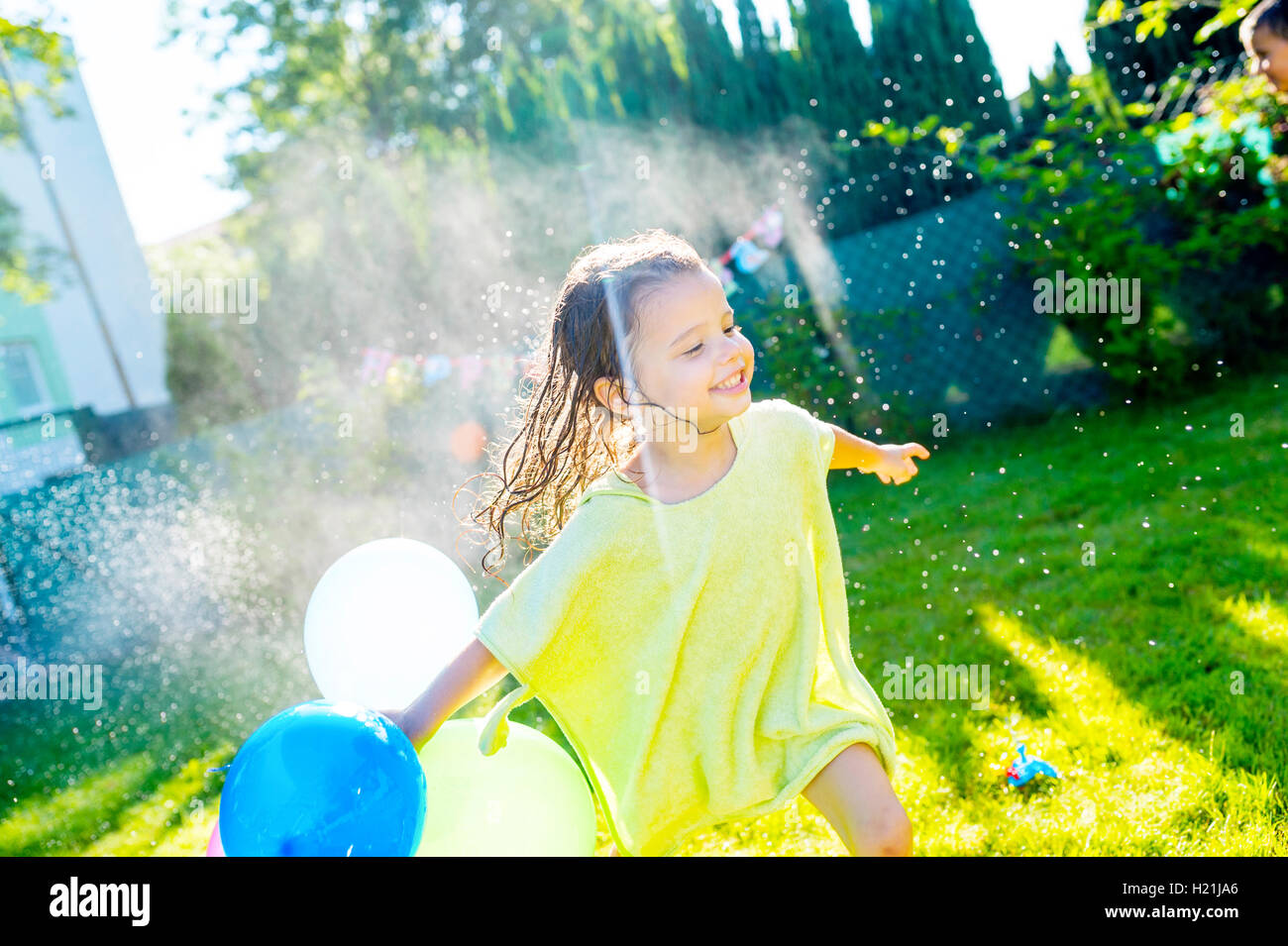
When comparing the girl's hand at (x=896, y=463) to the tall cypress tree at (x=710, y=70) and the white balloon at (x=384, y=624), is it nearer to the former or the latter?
the white balloon at (x=384, y=624)

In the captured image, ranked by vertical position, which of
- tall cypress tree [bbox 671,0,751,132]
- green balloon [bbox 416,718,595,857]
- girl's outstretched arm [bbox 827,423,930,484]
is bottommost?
green balloon [bbox 416,718,595,857]

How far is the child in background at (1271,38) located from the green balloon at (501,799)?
3707 millimetres

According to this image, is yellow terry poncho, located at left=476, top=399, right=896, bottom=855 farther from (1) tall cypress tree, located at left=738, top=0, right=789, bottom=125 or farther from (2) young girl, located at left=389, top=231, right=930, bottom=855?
(1) tall cypress tree, located at left=738, top=0, right=789, bottom=125

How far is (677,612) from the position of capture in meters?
2.07

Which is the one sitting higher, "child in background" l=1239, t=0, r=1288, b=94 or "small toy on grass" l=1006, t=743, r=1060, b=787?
"child in background" l=1239, t=0, r=1288, b=94

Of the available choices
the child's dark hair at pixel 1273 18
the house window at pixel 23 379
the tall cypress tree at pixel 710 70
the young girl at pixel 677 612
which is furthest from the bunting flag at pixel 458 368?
the house window at pixel 23 379

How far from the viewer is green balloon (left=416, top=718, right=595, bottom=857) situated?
6.70 ft

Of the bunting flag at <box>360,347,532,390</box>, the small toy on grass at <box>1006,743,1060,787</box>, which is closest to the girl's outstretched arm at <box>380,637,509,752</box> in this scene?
the small toy on grass at <box>1006,743,1060,787</box>

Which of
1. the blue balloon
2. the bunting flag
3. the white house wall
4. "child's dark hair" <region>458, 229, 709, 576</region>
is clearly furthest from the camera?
the white house wall

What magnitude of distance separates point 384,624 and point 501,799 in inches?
23.8

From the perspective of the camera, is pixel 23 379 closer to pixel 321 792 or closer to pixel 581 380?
pixel 581 380

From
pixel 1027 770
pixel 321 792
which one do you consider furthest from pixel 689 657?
pixel 1027 770
